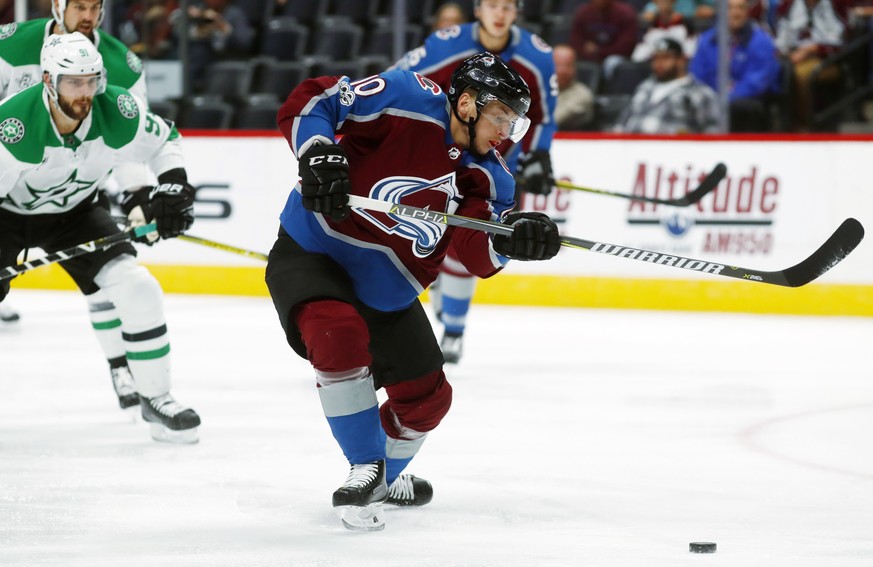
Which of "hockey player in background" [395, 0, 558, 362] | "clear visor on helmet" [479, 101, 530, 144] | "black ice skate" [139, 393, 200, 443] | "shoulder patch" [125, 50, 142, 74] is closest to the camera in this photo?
"clear visor on helmet" [479, 101, 530, 144]

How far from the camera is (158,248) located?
7.45 metres

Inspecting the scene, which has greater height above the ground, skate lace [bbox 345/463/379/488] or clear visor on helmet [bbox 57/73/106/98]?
clear visor on helmet [bbox 57/73/106/98]

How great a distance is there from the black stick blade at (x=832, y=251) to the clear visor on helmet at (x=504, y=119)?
0.66 metres

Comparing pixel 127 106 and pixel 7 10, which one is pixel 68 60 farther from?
pixel 7 10

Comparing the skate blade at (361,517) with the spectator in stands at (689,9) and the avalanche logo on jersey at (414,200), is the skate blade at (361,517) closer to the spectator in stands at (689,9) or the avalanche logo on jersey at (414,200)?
the avalanche logo on jersey at (414,200)

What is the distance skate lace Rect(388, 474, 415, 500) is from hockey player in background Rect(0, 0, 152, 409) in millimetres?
1256

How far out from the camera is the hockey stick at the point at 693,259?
9.39 feet

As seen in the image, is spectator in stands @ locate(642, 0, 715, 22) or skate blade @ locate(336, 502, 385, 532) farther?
spectator in stands @ locate(642, 0, 715, 22)

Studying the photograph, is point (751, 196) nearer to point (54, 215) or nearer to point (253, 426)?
point (253, 426)

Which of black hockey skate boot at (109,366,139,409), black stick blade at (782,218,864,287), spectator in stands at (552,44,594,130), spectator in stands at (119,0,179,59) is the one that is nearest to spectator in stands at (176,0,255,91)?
spectator in stands at (119,0,179,59)

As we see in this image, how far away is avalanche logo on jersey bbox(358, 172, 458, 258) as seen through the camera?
2.90 metres

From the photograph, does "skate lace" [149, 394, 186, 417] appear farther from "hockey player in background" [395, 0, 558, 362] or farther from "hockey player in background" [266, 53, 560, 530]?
"hockey player in background" [395, 0, 558, 362]

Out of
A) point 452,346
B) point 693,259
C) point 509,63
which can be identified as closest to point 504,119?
point 693,259

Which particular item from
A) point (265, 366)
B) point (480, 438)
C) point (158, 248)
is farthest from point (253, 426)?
point (158, 248)
